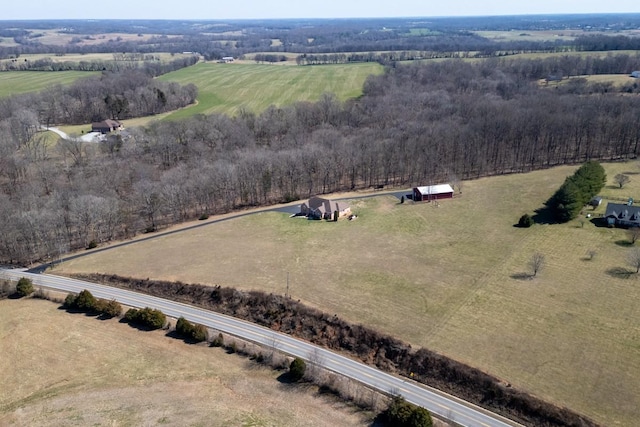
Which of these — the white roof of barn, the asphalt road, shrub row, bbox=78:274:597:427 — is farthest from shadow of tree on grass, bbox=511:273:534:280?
the white roof of barn

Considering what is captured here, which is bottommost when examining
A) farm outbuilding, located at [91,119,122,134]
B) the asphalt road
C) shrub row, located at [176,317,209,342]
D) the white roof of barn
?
the asphalt road

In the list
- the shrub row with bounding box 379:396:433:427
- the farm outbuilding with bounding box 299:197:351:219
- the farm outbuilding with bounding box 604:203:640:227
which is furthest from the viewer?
the farm outbuilding with bounding box 299:197:351:219

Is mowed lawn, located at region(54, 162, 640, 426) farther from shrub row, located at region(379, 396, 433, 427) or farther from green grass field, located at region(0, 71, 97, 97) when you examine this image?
green grass field, located at region(0, 71, 97, 97)

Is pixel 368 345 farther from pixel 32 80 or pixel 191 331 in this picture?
pixel 32 80

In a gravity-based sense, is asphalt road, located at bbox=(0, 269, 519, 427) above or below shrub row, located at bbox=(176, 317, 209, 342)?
below

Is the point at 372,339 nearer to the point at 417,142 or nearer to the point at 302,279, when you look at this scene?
the point at 302,279

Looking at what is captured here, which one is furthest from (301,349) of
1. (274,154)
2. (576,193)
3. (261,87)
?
(261,87)

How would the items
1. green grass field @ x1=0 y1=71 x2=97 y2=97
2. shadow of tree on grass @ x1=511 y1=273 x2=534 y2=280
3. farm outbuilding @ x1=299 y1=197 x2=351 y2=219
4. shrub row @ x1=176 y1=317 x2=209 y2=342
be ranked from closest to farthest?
shrub row @ x1=176 y1=317 x2=209 y2=342, shadow of tree on grass @ x1=511 y1=273 x2=534 y2=280, farm outbuilding @ x1=299 y1=197 x2=351 y2=219, green grass field @ x1=0 y1=71 x2=97 y2=97
